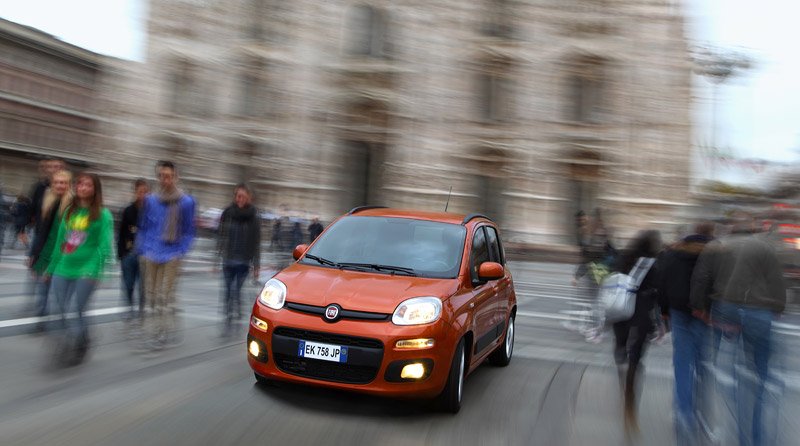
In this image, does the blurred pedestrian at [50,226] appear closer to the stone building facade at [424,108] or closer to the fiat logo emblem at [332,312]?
the fiat logo emblem at [332,312]

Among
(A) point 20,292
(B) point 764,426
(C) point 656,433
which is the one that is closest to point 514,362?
(C) point 656,433

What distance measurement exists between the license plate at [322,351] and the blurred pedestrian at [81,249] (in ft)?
7.91

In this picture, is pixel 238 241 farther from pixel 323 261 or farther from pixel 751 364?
pixel 751 364

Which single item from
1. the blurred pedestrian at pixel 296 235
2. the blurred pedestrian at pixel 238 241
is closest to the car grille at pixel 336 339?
the blurred pedestrian at pixel 238 241

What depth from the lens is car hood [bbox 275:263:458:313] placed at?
5.88 m

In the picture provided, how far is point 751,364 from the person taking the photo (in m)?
5.13

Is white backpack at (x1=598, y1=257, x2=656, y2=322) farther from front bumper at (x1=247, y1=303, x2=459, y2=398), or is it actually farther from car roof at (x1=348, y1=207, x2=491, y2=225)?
car roof at (x1=348, y1=207, x2=491, y2=225)

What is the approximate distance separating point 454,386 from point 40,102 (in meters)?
59.5

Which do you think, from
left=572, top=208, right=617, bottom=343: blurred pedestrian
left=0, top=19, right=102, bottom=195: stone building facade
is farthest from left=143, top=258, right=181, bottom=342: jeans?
left=0, top=19, right=102, bottom=195: stone building facade

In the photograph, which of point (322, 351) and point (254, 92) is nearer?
point (322, 351)

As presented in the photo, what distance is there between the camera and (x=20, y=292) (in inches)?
478

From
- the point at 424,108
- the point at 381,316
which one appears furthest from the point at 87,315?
the point at 424,108

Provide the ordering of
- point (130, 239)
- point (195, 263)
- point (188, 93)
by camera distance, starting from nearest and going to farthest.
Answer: point (130, 239) → point (195, 263) → point (188, 93)

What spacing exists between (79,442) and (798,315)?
15207mm
